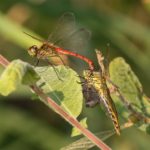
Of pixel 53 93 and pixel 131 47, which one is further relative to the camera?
pixel 131 47

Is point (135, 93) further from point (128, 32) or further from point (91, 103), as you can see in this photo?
point (128, 32)

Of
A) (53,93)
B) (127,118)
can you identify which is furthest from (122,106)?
(53,93)

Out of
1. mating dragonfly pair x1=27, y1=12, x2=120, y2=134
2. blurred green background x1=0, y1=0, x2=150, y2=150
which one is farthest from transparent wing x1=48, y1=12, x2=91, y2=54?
blurred green background x1=0, y1=0, x2=150, y2=150

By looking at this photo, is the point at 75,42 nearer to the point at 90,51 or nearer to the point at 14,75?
the point at 90,51

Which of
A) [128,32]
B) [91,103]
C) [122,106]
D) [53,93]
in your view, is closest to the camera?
[53,93]

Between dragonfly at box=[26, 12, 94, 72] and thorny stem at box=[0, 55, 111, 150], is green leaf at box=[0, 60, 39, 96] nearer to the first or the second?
thorny stem at box=[0, 55, 111, 150]

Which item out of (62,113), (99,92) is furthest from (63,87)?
(62,113)

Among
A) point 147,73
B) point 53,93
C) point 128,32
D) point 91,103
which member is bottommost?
point 147,73

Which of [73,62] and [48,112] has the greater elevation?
[73,62]
